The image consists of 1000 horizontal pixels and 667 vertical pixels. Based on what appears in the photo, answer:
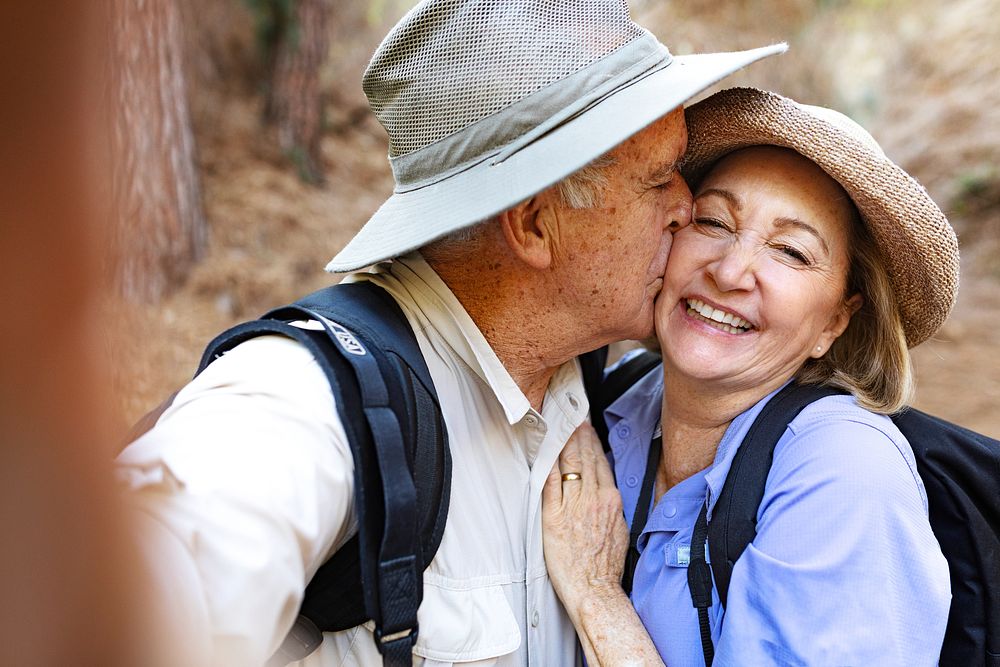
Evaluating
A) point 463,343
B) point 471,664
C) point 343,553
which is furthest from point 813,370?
point 343,553

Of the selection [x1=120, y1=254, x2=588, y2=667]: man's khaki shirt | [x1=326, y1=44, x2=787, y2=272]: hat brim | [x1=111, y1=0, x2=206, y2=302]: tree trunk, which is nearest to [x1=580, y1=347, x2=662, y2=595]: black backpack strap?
[x1=120, y1=254, x2=588, y2=667]: man's khaki shirt

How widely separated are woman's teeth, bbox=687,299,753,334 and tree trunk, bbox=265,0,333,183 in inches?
278

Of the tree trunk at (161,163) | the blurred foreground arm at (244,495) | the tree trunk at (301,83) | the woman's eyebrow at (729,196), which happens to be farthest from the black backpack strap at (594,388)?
the tree trunk at (301,83)

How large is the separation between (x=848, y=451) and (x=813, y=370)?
0.47 meters

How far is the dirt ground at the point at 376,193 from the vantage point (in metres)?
6.36

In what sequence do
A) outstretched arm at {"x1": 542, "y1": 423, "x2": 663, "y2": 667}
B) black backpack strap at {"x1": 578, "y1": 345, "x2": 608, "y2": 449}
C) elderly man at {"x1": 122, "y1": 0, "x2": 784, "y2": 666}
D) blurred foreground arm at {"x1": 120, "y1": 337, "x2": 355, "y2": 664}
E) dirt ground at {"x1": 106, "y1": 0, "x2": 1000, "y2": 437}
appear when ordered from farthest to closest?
dirt ground at {"x1": 106, "y1": 0, "x2": 1000, "y2": 437} < black backpack strap at {"x1": 578, "y1": 345, "x2": 608, "y2": 449} < outstretched arm at {"x1": 542, "y1": 423, "x2": 663, "y2": 667} < elderly man at {"x1": 122, "y1": 0, "x2": 784, "y2": 666} < blurred foreground arm at {"x1": 120, "y1": 337, "x2": 355, "y2": 664}

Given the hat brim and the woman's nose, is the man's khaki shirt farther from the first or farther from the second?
the woman's nose

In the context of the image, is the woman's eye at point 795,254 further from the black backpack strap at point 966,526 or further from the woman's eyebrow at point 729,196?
the black backpack strap at point 966,526

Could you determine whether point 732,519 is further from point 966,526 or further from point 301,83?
point 301,83

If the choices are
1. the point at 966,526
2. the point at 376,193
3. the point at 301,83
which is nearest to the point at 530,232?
the point at 966,526

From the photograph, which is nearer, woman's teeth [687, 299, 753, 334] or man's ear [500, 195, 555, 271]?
man's ear [500, 195, 555, 271]

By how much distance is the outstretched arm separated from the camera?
6.11 feet

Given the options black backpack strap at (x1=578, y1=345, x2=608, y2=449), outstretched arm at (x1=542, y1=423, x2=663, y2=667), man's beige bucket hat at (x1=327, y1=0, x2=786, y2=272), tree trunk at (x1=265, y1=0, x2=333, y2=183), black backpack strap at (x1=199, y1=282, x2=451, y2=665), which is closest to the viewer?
black backpack strap at (x1=199, y1=282, x2=451, y2=665)

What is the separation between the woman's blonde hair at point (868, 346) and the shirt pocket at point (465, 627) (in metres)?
1.02
